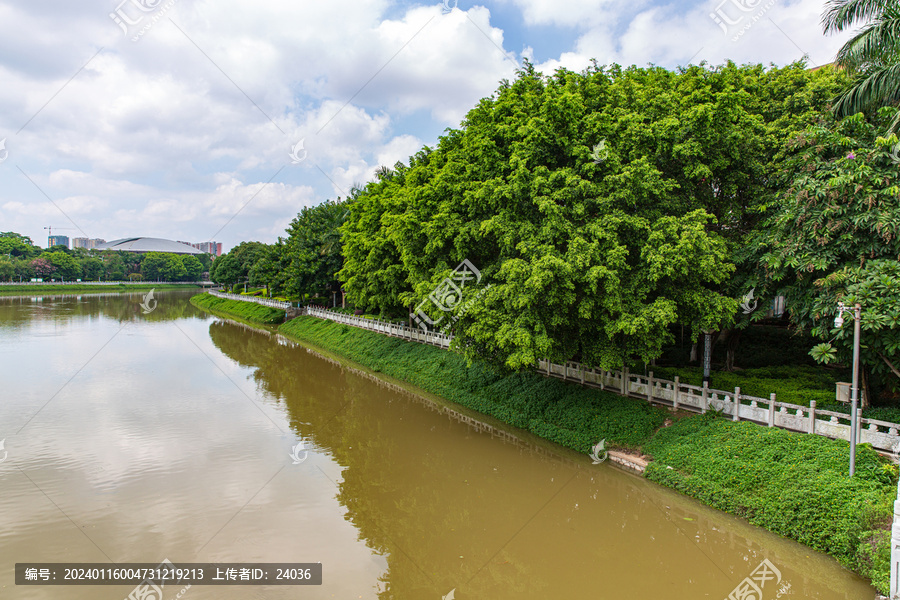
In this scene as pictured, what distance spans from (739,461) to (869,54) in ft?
33.1

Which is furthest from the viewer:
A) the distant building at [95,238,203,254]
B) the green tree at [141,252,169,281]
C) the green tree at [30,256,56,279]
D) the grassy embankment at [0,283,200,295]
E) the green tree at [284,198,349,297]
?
the distant building at [95,238,203,254]

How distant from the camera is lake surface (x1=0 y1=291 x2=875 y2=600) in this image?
730cm

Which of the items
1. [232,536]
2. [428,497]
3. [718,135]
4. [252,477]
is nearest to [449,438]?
[428,497]

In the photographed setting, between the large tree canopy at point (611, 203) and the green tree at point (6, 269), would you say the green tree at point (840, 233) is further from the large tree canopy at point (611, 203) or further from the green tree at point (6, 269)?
the green tree at point (6, 269)

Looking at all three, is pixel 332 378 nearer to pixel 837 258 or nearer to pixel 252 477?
pixel 252 477

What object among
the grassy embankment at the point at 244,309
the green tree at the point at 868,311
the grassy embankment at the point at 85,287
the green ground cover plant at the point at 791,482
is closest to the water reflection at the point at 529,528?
the green ground cover plant at the point at 791,482

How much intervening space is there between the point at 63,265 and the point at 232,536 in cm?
10037

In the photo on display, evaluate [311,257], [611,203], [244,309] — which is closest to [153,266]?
[244,309]

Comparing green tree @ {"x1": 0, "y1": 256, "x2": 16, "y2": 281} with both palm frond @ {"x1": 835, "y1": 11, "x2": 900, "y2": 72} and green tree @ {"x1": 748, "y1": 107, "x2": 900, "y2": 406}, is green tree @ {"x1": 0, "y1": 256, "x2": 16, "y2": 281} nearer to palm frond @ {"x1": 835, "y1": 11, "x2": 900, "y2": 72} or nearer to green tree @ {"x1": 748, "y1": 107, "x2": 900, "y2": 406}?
green tree @ {"x1": 748, "y1": 107, "x2": 900, "y2": 406}

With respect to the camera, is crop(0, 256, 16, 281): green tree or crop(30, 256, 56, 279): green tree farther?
crop(30, 256, 56, 279): green tree

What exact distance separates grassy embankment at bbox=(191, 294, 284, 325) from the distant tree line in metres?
38.2

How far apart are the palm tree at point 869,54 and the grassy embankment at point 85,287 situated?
3681 inches

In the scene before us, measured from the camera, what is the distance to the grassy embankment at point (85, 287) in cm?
7381
